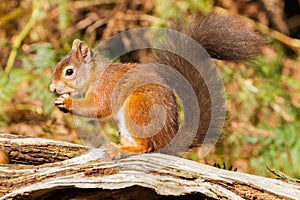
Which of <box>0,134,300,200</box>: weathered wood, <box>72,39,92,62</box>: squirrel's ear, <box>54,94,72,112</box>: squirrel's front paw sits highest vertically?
<box>72,39,92,62</box>: squirrel's ear

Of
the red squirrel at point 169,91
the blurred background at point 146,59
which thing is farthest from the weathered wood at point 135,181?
the blurred background at point 146,59

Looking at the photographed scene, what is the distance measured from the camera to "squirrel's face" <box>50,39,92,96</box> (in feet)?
8.09

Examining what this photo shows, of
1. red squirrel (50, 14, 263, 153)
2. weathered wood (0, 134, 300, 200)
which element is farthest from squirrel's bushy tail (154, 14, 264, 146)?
weathered wood (0, 134, 300, 200)

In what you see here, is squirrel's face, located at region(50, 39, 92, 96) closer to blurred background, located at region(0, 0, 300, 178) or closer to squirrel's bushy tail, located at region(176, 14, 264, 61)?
squirrel's bushy tail, located at region(176, 14, 264, 61)

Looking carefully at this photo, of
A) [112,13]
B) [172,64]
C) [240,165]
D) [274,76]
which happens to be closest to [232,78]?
[274,76]

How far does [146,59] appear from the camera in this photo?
12.8ft

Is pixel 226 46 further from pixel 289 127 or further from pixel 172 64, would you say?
pixel 289 127

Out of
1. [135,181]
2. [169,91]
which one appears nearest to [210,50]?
[169,91]

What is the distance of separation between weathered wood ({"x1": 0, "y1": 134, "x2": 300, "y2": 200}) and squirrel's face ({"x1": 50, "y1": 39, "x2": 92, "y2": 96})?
38cm

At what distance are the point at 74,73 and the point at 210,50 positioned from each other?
1.82 feet

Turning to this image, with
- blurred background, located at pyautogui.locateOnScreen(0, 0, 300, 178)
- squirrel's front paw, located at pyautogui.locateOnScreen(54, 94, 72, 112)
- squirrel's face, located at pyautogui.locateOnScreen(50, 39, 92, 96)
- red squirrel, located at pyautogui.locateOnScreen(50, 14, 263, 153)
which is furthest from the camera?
blurred background, located at pyautogui.locateOnScreen(0, 0, 300, 178)

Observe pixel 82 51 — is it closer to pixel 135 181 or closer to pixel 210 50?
pixel 210 50

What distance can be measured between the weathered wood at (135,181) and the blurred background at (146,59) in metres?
1.07

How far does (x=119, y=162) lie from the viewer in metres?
2.11
